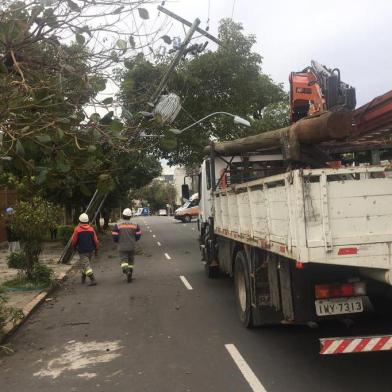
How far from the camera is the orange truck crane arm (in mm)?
9609

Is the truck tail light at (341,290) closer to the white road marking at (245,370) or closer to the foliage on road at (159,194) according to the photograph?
the white road marking at (245,370)

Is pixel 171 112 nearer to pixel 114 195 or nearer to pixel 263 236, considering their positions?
pixel 263 236

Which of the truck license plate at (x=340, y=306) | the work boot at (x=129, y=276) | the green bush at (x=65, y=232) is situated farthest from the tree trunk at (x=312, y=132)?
the green bush at (x=65, y=232)

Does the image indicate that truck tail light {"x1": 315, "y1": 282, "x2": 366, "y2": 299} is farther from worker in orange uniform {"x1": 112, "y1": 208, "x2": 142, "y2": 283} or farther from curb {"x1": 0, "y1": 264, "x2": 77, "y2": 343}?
worker in orange uniform {"x1": 112, "y1": 208, "x2": 142, "y2": 283}

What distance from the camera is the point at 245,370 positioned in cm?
571

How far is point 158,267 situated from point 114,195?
16948 mm

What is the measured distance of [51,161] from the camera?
5.36m

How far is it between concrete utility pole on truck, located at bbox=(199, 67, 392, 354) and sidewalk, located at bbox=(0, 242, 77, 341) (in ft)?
12.0

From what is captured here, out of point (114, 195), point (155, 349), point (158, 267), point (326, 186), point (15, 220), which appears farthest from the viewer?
point (114, 195)

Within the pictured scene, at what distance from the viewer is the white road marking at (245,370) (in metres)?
5.17

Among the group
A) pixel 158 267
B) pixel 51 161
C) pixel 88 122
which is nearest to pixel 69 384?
pixel 51 161

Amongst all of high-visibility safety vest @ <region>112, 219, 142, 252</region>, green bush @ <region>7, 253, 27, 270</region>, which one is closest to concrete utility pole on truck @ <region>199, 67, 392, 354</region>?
high-visibility safety vest @ <region>112, 219, 142, 252</region>

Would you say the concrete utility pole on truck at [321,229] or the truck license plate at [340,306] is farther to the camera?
the truck license plate at [340,306]

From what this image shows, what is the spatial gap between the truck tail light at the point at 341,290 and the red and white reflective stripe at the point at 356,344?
0.64m
